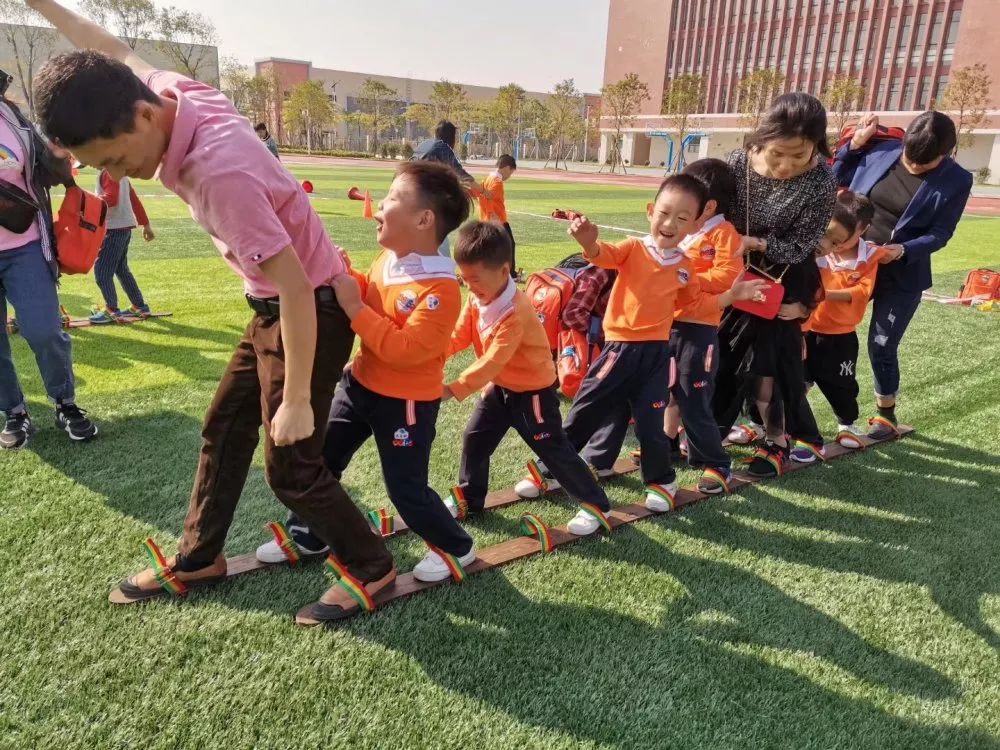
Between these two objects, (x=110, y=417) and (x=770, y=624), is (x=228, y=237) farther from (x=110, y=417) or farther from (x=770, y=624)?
(x=110, y=417)

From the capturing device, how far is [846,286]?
4258 millimetres

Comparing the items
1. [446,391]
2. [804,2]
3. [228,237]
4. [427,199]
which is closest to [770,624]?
[446,391]

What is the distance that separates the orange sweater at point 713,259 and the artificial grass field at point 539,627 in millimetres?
1034

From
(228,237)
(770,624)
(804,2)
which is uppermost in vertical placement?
(804,2)

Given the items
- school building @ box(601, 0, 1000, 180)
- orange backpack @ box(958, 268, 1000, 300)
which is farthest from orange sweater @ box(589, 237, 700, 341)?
school building @ box(601, 0, 1000, 180)

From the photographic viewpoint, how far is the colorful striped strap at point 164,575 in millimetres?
2584

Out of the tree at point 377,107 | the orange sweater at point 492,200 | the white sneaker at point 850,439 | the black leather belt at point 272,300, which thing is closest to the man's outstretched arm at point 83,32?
the black leather belt at point 272,300

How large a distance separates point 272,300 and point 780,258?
101 inches

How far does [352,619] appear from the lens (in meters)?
2.56

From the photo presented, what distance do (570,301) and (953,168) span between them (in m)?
2.45

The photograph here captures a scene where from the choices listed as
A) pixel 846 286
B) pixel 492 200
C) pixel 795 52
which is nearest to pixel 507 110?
pixel 795 52

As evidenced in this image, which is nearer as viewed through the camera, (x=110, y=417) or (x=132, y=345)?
(x=110, y=417)

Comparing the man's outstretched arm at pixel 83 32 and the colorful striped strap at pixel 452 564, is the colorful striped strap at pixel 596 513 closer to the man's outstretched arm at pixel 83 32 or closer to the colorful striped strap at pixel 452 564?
the colorful striped strap at pixel 452 564

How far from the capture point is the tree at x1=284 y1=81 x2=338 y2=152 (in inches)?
2482
